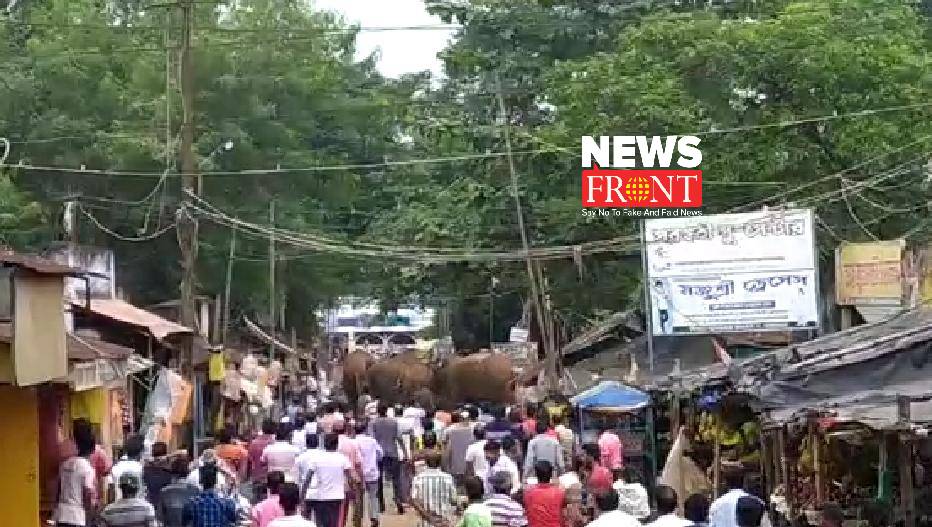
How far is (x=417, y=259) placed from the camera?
32.9m

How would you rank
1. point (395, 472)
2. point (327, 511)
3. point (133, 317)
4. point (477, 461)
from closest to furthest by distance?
point (327, 511) < point (477, 461) < point (133, 317) < point (395, 472)

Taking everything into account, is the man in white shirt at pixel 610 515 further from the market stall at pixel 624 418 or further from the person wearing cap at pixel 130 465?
the market stall at pixel 624 418

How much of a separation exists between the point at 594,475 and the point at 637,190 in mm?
16150

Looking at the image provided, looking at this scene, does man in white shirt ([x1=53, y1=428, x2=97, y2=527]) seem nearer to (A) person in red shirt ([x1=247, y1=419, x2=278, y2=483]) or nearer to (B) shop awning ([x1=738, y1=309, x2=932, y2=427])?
(A) person in red shirt ([x1=247, y1=419, x2=278, y2=483])

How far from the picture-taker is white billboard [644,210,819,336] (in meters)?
22.3

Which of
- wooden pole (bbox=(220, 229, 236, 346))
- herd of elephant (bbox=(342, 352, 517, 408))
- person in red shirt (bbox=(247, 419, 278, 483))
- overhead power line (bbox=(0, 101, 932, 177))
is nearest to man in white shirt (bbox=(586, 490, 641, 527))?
person in red shirt (bbox=(247, 419, 278, 483))

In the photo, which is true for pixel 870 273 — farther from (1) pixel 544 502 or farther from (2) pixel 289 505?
(2) pixel 289 505

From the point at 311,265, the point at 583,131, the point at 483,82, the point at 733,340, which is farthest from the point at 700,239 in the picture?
the point at 311,265

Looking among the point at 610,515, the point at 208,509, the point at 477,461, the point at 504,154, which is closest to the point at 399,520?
the point at 477,461

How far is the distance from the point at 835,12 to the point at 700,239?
33.0 feet

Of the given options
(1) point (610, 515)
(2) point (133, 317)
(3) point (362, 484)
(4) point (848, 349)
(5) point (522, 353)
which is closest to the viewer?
(1) point (610, 515)

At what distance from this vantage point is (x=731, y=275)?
2264 centimetres

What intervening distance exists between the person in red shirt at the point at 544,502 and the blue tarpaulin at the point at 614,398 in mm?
9670

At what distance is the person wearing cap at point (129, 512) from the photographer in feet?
36.9
